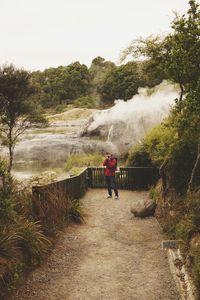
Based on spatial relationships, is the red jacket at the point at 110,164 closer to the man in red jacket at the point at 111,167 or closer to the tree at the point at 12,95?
the man in red jacket at the point at 111,167

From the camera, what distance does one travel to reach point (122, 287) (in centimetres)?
676

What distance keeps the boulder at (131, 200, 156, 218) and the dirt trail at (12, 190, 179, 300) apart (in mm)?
254

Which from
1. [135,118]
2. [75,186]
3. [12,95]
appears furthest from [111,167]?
[135,118]

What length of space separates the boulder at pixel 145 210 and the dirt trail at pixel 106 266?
254mm

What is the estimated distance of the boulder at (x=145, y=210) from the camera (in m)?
11.5

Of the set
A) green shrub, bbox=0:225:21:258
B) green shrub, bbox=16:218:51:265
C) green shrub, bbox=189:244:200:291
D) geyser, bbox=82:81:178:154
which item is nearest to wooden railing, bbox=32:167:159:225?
green shrub, bbox=16:218:51:265

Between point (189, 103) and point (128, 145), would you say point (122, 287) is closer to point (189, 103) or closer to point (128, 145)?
point (189, 103)

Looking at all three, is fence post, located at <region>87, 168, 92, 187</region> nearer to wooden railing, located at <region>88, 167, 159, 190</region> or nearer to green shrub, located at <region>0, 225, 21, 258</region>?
wooden railing, located at <region>88, 167, 159, 190</region>

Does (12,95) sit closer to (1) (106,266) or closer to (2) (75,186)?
(2) (75,186)

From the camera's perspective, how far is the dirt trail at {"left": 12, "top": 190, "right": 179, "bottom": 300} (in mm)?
6523

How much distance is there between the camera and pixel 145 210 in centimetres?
1156

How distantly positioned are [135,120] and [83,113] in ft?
93.3

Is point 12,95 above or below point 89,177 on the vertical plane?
above

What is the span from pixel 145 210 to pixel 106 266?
13.4 ft
